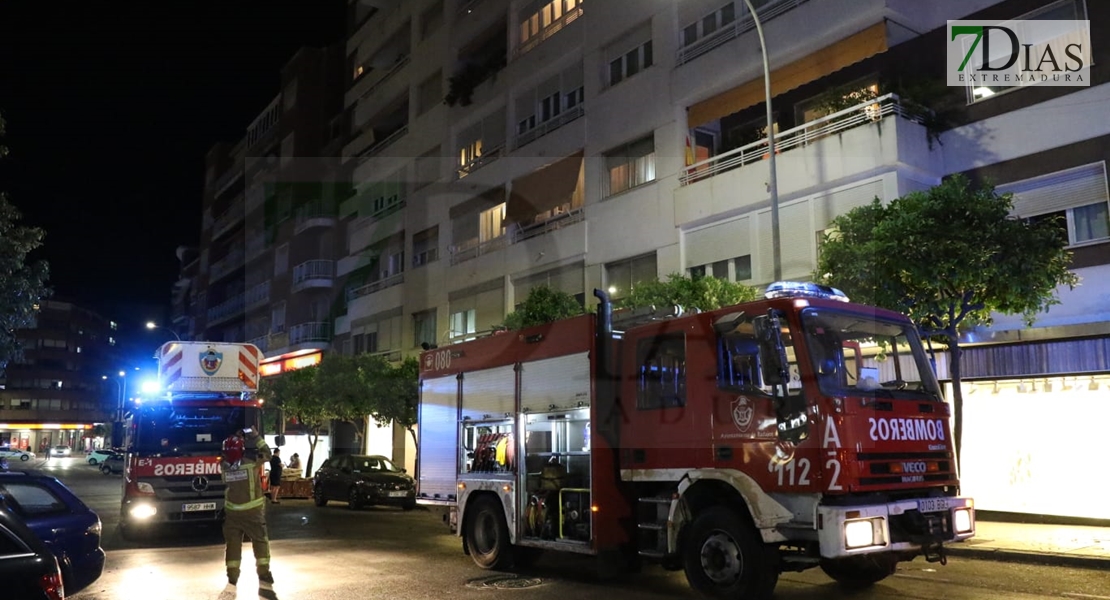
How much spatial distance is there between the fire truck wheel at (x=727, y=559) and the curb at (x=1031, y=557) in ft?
Answer: 17.7

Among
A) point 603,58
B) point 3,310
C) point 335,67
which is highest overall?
point 335,67

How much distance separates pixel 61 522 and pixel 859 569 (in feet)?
26.0

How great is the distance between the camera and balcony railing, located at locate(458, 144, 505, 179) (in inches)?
1136

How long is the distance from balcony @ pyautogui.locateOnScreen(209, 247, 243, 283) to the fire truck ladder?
5088 cm

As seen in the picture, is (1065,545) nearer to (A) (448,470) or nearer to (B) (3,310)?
(A) (448,470)

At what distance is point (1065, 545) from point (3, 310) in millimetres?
18006

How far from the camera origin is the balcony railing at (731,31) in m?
19.2

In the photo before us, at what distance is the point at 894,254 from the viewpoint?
12203mm

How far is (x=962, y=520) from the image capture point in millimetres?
7527

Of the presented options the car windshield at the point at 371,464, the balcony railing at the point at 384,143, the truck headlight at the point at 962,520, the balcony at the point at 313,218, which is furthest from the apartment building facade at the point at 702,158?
the car windshield at the point at 371,464

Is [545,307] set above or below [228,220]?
below

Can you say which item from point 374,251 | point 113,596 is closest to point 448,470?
point 113,596

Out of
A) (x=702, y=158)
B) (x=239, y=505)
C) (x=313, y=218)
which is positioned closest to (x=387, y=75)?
(x=313, y=218)

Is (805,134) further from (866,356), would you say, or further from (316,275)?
(316,275)
